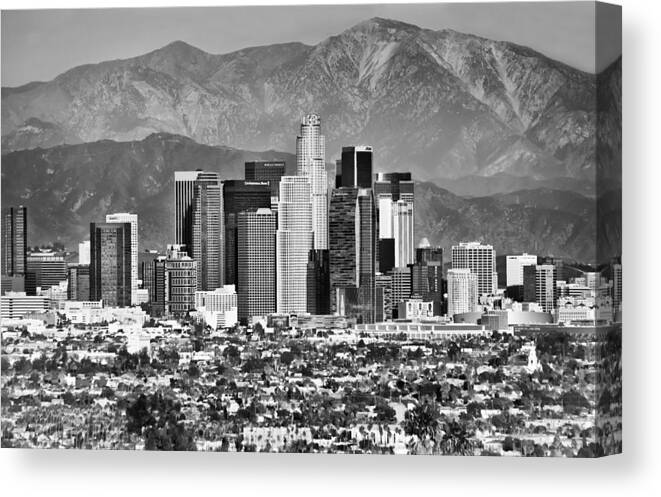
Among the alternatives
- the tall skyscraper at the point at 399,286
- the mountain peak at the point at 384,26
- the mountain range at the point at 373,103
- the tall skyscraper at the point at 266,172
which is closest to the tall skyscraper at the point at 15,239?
the mountain range at the point at 373,103

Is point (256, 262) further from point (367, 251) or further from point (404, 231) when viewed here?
point (404, 231)

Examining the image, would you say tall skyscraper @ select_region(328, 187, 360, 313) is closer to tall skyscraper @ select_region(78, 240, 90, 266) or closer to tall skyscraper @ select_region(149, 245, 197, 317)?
tall skyscraper @ select_region(149, 245, 197, 317)

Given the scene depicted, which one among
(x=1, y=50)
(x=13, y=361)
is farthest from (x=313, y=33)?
(x=13, y=361)

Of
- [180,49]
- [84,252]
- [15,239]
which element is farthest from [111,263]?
[180,49]

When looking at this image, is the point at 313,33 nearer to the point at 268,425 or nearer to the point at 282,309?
the point at 282,309

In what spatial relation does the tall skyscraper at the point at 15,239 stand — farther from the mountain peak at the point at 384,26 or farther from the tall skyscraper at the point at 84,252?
the mountain peak at the point at 384,26

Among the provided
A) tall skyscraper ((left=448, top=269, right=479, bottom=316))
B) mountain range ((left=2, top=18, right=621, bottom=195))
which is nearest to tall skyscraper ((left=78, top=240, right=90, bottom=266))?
mountain range ((left=2, top=18, right=621, bottom=195))
